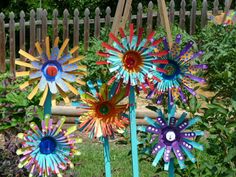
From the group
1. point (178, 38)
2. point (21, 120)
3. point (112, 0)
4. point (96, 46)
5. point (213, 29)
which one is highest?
point (112, 0)

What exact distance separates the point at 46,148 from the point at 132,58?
573mm

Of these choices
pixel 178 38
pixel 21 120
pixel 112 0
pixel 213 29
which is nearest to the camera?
pixel 178 38

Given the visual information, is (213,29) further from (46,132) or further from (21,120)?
(46,132)

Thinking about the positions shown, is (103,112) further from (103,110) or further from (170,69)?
(170,69)

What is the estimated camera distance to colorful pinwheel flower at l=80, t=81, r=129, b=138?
9.54 feet

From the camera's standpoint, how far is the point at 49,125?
9.27ft

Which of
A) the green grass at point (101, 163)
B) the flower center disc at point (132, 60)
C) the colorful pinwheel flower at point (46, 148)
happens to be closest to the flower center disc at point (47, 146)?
the colorful pinwheel flower at point (46, 148)

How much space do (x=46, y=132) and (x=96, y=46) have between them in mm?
5623

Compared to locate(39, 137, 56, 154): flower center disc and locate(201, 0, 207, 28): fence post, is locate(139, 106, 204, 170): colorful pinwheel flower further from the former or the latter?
locate(201, 0, 207, 28): fence post

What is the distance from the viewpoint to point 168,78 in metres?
2.94

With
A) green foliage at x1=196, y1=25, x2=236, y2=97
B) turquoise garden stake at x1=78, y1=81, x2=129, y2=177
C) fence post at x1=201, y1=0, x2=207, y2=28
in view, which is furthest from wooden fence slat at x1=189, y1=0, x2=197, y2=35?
turquoise garden stake at x1=78, y1=81, x2=129, y2=177

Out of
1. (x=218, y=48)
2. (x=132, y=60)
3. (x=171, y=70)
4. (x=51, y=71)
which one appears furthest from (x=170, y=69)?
(x=218, y=48)

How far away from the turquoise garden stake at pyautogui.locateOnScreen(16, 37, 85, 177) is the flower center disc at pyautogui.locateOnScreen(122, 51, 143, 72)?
0.69 feet

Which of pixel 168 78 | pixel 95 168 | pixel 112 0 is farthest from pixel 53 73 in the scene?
pixel 112 0
